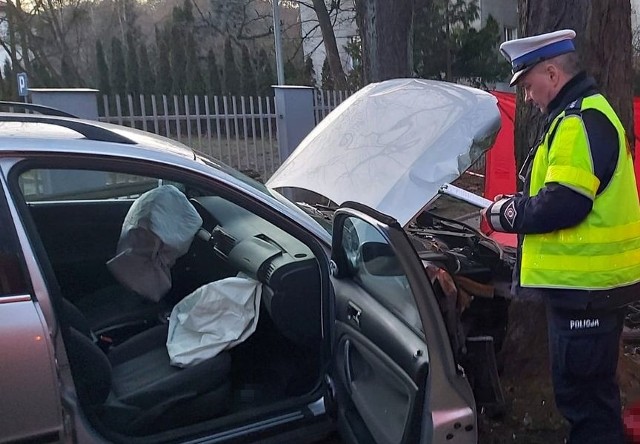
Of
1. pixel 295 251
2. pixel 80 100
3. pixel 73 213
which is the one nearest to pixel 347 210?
pixel 295 251

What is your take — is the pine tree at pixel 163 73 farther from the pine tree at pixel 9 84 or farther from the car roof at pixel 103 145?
the car roof at pixel 103 145

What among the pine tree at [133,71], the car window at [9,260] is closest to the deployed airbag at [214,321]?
the car window at [9,260]

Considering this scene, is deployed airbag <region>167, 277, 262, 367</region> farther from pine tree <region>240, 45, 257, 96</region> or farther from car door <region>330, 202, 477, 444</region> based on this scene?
pine tree <region>240, 45, 257, 96</region>

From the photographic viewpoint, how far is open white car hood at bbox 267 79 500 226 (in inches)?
118

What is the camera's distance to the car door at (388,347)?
2012 mm

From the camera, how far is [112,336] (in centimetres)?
315

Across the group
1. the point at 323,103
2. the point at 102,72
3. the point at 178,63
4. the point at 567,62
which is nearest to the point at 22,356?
the point at 567,62

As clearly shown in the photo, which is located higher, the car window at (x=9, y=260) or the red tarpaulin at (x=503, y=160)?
the car window at (x=9, y=260)

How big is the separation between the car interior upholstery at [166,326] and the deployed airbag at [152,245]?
163mm

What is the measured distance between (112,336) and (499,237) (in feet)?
7.85

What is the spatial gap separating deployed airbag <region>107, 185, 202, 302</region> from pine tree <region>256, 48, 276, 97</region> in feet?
54.2

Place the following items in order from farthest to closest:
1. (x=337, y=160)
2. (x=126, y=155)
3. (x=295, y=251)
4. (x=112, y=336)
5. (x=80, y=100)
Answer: (x=80, y=100) → (x=337, y=160) → (x=112, y=336) → (x=295, y=251) → (x=126, y=155)

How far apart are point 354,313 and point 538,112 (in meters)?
1.43

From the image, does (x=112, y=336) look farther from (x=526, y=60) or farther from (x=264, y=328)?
(x=526, y=60)
